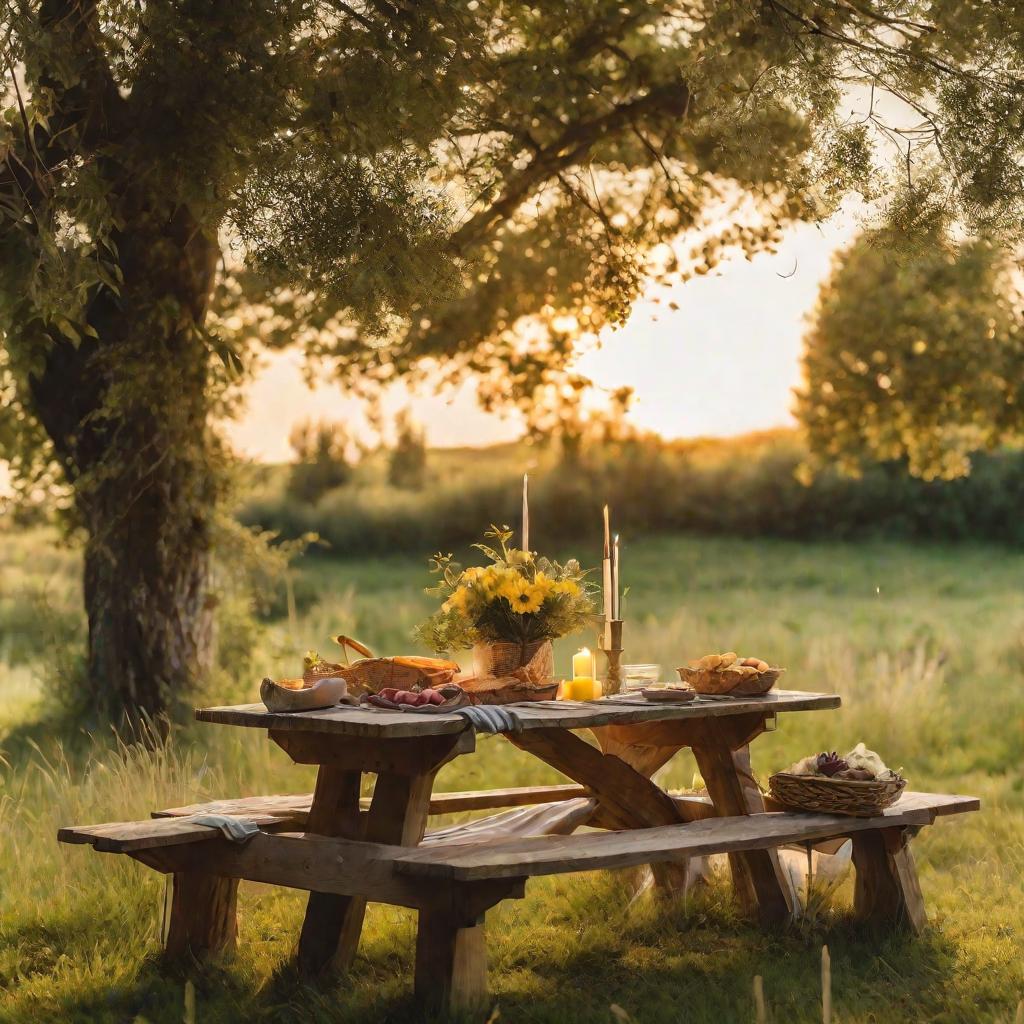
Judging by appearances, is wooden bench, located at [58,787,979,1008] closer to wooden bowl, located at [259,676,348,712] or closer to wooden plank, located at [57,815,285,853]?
wooden plank, located at [57,815,285,853]

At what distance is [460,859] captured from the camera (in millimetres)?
4422

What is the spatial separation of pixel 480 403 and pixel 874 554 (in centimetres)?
1727

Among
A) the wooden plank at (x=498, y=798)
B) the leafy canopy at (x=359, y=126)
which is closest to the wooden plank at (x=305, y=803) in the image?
the wooden plank at (x=498, y=798)

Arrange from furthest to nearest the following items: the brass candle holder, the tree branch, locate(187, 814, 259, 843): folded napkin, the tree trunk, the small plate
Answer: the tree branch → the tree trunk → the brass candle holder → the small plate → locate(187, 814, 259, 843): folded napkin

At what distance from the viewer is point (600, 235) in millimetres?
9219

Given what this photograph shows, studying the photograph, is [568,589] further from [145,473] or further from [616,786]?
[145,473]

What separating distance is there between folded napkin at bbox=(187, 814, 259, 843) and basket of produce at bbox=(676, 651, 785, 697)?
5.54 feet

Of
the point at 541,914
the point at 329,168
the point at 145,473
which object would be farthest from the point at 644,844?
the point at 145,473

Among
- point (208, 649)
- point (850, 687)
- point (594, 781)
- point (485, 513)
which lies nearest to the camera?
point (594, 781)

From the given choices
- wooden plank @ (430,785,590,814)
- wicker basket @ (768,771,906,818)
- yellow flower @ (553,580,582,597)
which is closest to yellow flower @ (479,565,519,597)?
yellow flower @ (553,580,582,597)

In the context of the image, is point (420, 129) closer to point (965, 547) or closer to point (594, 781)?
point (594, 781)

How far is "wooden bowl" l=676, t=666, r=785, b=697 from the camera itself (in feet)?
18.4

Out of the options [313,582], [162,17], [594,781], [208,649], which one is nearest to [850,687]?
[208,649]

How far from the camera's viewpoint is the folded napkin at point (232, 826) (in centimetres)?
496
